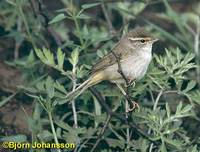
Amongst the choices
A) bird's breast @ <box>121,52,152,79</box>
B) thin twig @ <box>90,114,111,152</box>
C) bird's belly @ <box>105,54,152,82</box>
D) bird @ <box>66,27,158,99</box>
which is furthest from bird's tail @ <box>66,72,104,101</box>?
thin twig @ <box>90,114,111,152</box>

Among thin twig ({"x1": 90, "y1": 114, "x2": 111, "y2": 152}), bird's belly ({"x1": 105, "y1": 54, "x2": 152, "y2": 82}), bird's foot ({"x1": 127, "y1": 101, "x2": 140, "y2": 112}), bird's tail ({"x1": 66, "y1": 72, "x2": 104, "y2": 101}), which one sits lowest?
thin twig ({"x1": 90, "y1": 114, "x2": 111, "y2": 152})

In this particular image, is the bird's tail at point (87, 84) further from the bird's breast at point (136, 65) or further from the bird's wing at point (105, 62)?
the bird's breast at point (136, 65)

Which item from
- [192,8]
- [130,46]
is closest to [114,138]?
[130,46]

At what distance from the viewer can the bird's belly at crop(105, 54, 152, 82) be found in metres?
6.05

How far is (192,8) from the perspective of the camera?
9188mm

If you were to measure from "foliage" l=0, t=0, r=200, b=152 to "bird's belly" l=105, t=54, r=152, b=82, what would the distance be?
110 mm

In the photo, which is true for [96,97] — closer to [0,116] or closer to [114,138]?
[114,138]

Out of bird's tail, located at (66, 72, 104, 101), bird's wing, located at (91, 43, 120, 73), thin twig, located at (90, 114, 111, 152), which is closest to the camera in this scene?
thin twig, located at (90, 114, 111, 152)

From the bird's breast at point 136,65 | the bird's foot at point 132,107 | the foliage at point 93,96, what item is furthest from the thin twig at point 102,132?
the bird's breast at point 136,65

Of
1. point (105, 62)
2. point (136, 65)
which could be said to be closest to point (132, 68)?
point (136, 65)

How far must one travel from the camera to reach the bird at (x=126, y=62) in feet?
20.0

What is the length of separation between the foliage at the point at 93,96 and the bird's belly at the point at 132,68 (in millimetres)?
110

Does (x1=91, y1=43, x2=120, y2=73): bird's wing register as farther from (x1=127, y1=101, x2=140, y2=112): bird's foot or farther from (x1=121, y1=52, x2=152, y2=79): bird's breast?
(x1=127, y1=101, x2=140, y2=112): bird's foot

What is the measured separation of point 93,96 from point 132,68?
576mm
